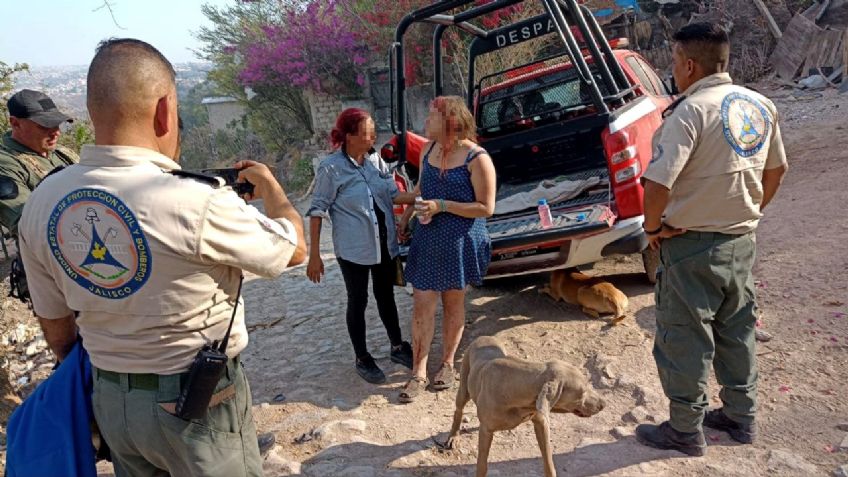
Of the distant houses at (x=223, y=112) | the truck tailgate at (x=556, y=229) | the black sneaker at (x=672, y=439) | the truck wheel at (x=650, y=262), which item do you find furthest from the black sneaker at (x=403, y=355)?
the distant houses at (x=223, y=112)

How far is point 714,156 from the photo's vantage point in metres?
2.83

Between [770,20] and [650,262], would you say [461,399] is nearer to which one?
[650,262]

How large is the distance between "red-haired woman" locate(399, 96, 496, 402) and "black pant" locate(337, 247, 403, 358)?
33cm

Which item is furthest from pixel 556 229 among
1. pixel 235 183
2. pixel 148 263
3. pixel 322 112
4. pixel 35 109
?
pixel 322 112

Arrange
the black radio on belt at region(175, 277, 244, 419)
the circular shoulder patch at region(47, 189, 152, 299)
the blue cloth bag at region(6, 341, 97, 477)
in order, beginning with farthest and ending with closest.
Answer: the blue cloth bag at region(6, 341, 97, 477) < the black radio on belt at region(175, 277, 244, 419) < the circular shoulder patch at region(47, 189, 152, 299)

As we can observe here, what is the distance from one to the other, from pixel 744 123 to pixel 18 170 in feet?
12.2

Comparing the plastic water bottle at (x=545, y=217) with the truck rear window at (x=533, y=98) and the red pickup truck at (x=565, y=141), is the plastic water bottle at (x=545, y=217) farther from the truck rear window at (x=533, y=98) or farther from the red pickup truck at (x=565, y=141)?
the truck rear window at (x=533, y=98)

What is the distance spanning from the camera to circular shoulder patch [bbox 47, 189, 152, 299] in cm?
167

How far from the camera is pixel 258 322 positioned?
5.96 m

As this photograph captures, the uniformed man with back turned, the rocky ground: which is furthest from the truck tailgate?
the uniformed man with back turned

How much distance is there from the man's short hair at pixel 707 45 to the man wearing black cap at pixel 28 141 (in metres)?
3.24

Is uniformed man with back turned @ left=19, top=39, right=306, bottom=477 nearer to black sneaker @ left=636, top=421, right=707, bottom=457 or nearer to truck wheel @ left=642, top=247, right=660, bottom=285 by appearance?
black sneaker @ left=636, top=421, right=707, bottom=457

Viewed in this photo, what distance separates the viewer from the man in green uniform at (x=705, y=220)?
2820 millimetres

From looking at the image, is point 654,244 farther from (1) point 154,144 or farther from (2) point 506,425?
(1) point 154,144
